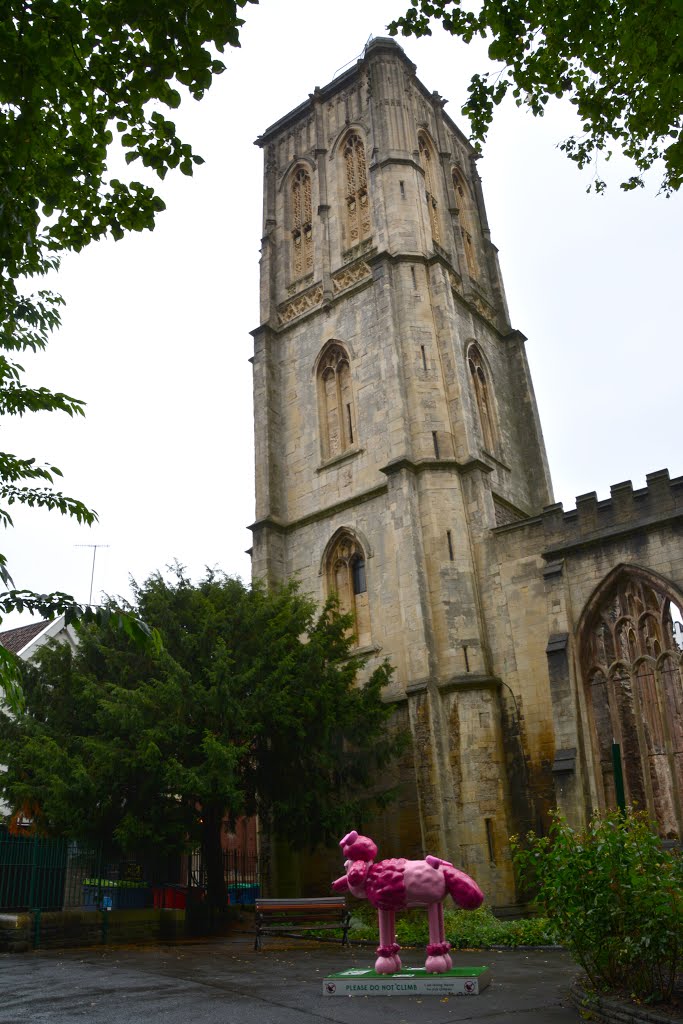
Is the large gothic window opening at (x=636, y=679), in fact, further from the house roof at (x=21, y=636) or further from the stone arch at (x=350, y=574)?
the house roof at (x=21, y=636)

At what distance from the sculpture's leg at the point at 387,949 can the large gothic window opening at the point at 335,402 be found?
54.0ft

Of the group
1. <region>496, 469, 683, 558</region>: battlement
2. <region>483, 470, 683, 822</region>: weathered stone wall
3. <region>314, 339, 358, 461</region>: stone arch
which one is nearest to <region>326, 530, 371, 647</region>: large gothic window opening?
<region>314, 339, 358, 461</region>: stone arch

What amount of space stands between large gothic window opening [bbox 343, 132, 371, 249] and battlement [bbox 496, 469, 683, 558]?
487 inches

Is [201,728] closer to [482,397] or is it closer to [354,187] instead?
[482,397]

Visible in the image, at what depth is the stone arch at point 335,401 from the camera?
25.3 m

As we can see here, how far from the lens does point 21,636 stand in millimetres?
34656

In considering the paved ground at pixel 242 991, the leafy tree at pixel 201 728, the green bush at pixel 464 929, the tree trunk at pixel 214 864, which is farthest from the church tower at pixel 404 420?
the paved ground at pixel 242 991

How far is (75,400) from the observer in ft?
27.7

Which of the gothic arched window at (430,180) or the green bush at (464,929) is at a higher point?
the gothic arched window at (430,180)

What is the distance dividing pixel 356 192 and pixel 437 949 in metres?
25.3

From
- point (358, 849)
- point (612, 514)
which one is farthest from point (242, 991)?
point (612, 514)

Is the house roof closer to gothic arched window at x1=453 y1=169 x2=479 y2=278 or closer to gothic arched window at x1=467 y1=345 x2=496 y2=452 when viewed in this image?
gothic arched window at x1=467 y1=345 x2=496 y2=452

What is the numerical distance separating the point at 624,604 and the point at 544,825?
504cm

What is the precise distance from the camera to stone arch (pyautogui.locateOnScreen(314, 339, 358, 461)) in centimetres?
2534
